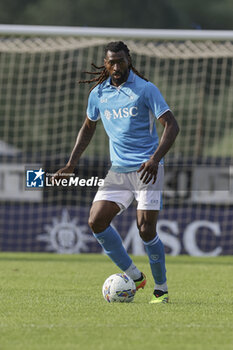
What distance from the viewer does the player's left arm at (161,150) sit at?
19.9 ft

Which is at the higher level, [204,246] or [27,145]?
[27,145]

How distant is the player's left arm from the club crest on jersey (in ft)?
0.87

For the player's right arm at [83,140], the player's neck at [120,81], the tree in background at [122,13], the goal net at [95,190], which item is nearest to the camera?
the player's neck at [120,81]

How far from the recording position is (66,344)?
178 inches

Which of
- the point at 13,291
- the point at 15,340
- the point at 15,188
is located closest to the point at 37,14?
the point at 15,188

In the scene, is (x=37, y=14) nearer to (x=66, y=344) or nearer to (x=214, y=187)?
(x=214, y=187)

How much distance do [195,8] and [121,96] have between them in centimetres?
2756

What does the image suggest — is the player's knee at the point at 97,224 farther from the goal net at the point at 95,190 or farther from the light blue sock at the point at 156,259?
the goal net at the point at 95,190

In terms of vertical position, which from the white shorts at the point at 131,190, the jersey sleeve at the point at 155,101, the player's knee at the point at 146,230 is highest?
the jersey sleeve at the point at 155,101

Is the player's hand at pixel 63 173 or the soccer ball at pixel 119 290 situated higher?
the player's hand at pixel 63 173

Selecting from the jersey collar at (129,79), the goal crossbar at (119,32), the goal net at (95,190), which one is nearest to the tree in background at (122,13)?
the goal net at (95,190)

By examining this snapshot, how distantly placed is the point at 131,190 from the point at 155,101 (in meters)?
0.80

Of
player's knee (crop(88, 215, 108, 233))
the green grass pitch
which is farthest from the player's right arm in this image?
the green grass pitch

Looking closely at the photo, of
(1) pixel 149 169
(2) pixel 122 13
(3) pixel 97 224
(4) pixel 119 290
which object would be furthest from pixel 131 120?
(2) pixel 122 13
